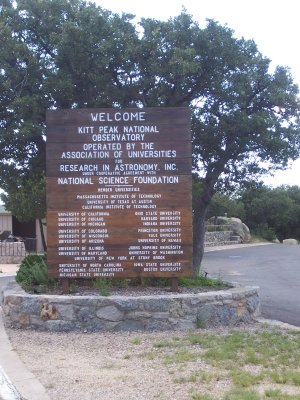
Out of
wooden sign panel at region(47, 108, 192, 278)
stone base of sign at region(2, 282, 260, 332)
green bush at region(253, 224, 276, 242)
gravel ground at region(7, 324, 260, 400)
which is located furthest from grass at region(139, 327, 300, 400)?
green bush at region(253, 224, 276, 242)

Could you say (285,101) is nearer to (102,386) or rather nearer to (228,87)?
(228,87)

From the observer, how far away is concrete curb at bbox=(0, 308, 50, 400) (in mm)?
5613

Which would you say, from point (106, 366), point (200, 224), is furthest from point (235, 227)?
point (106, 366)

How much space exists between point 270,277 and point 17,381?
13431mm

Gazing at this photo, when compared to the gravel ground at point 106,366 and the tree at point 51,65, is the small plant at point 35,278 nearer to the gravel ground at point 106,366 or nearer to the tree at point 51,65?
the gravel ground at point 106,366

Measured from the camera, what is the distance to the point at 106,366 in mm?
6879

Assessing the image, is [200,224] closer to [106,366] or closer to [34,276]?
[34,276]

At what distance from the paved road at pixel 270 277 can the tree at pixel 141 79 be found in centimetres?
219

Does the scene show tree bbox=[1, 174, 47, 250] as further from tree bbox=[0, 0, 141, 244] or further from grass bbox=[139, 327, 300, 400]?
grass bbox=[139, 327, 300, 400]

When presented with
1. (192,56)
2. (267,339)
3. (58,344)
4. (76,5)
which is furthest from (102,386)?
(76,5)

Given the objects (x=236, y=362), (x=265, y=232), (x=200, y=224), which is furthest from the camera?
(x=265, y=232)

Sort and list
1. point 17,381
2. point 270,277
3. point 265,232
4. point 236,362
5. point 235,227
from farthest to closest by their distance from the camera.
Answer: point 265,232, point 235,227, point 270,277, point 236,362, point 17,381

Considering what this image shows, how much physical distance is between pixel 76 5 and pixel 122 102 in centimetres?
245

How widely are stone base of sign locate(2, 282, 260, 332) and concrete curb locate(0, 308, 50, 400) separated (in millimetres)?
1420
